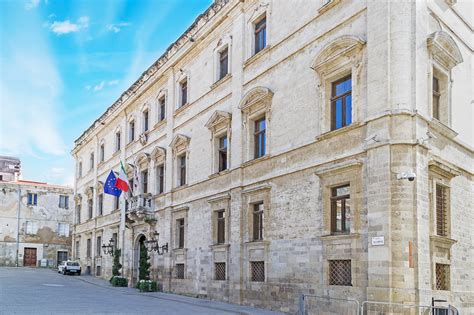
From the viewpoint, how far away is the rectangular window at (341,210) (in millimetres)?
16703

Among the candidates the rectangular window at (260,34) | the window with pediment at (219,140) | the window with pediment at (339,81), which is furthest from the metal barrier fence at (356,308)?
the rectangular window at (260,34)

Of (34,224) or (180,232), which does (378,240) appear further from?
(34,224)

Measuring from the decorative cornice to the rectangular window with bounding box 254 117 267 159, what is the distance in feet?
18.6

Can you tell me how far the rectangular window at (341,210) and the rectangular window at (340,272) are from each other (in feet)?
2.89

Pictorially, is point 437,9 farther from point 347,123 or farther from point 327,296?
point 327,296

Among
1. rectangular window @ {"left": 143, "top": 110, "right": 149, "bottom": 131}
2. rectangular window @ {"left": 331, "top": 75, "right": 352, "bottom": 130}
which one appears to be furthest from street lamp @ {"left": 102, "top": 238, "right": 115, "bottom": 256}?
rectangular window @ {"left": 331, "top": 75, "right": 352, "bottom": 130}

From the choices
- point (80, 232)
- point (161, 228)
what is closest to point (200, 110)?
point (161, 228)

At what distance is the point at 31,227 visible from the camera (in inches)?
2281

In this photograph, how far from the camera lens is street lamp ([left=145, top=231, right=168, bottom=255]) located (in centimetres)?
2854

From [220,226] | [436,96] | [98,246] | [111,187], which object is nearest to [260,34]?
[436,96]

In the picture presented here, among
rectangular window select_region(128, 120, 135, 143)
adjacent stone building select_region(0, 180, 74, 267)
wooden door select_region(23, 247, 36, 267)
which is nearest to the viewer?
rectangular window select_region(128, 120, 135, 143)

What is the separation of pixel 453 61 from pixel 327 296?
26.2 ft

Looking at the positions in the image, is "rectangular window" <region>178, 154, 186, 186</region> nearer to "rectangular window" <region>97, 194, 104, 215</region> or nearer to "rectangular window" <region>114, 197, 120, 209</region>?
"rectangular window" <region>114, 197, 120, 209</region>

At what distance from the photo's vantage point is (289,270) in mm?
18734
